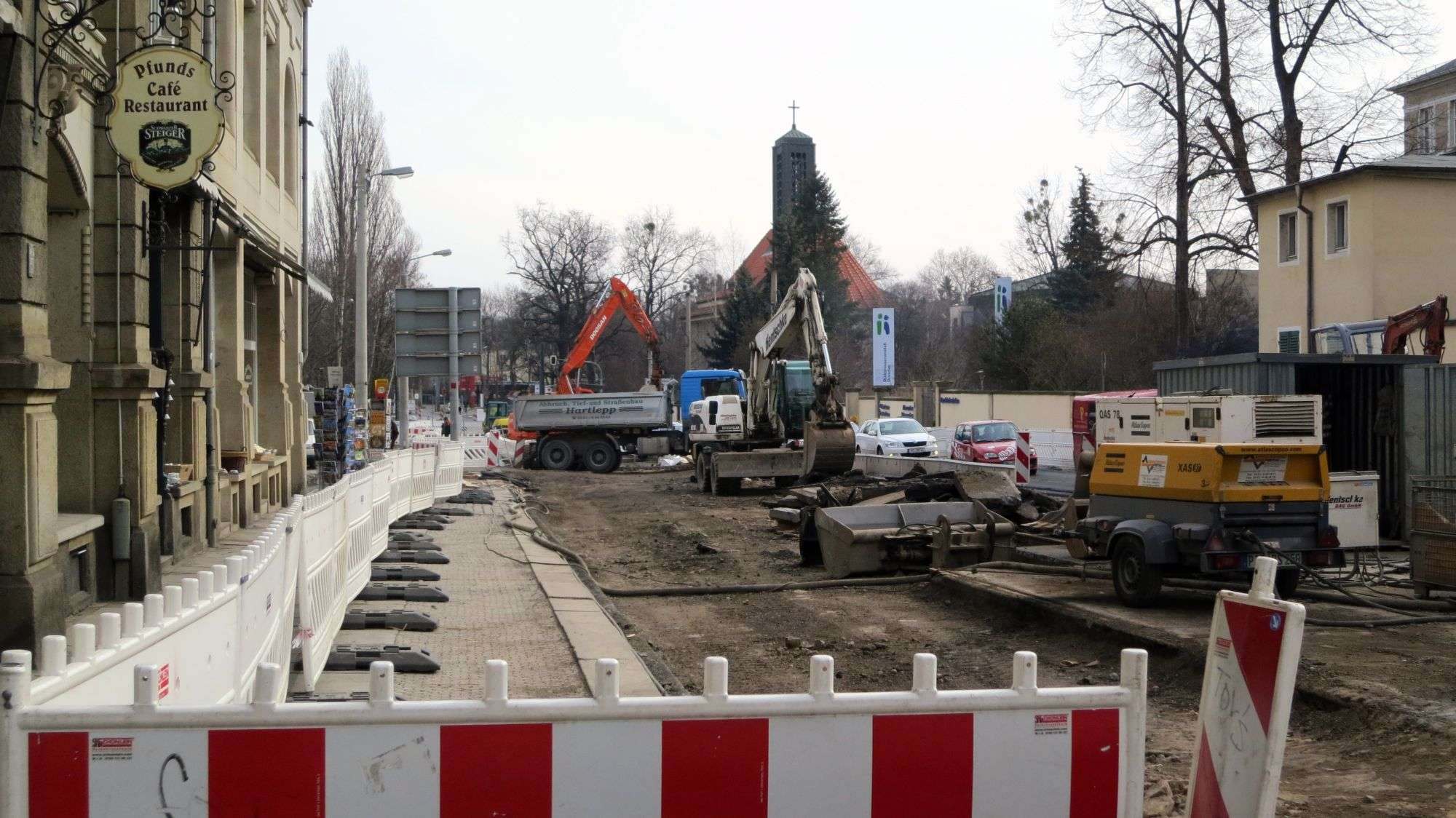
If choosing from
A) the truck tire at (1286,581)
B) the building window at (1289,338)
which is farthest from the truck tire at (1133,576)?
the building window at (1289,338)

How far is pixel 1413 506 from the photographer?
12.9 m

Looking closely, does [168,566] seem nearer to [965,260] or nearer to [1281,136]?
[1281,136]

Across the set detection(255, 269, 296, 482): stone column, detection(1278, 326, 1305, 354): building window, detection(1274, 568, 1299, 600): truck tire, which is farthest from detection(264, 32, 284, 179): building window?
detection(1278, 326, 1305, 354): building window

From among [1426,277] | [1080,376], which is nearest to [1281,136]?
[1426,277]

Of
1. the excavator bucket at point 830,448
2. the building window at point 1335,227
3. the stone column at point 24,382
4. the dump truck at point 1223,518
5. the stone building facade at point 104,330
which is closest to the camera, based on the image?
the stone column at point 24,382

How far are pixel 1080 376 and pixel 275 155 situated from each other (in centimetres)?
3672

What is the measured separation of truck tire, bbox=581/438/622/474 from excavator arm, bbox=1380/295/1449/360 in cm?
2501

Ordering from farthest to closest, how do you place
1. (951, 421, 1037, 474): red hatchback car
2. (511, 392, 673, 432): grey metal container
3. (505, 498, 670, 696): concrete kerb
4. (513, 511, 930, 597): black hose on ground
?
(511, 392, 673, 432): grey metal container < (951, 421, 1037, 474): red hatchback car < (513, 511, 930, 597): black hose on ground < (505, 498, 670, 696): concrete kerb

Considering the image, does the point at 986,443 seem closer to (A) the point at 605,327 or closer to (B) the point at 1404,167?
(B) the point at 1404,167

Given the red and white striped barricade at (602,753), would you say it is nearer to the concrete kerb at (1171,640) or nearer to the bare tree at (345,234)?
the concrete kerb at (1171,640)

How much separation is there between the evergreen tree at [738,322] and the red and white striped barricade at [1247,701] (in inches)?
2773

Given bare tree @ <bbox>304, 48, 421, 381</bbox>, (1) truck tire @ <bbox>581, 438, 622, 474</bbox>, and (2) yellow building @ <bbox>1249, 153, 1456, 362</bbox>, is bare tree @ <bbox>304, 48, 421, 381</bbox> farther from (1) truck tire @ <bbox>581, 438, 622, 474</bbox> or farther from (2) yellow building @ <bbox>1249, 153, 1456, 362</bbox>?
(2) yellow building @ <bbox>1249, 153, 1456, 362</bbox>

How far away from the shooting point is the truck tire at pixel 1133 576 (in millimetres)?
12555

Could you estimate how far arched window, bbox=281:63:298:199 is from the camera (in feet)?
84.9
